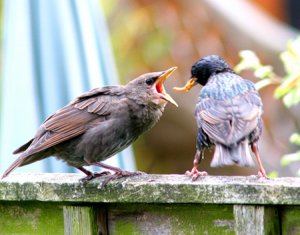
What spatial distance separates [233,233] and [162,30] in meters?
5.01

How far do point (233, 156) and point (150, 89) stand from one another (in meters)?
0.97

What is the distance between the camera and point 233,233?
2838mm

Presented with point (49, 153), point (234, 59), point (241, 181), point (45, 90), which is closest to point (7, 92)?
point (45, 90)

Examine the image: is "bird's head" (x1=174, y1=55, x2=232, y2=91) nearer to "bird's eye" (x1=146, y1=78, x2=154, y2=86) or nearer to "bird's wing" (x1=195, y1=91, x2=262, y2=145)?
"bird's eye" (x1=146, y1=78, x2=154, y2=86)

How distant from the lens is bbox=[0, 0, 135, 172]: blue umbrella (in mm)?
4926

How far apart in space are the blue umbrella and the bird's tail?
5.12 ft

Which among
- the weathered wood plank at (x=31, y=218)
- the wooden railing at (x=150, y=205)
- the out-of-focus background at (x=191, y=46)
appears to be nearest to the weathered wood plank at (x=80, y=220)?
the wooden railing at (x=150, y=205)

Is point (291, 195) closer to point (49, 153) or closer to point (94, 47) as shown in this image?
point (49, 153)

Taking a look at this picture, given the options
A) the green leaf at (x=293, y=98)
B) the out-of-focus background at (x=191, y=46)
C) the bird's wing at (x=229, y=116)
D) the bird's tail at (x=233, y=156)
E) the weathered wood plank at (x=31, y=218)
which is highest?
the out-of-focus background at (x=191, y=46)

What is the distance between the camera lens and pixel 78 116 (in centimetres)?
407

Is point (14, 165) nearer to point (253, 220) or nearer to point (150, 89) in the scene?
point (150, 89)

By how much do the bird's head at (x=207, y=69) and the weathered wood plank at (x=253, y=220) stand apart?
1576 millimetres

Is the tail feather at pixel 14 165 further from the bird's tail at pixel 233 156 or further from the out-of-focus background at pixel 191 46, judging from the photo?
the out-of-focus background at pixel 191 46

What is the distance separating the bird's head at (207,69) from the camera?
168 inches
